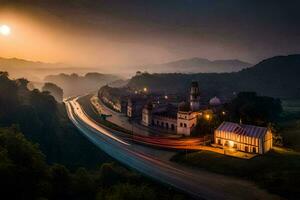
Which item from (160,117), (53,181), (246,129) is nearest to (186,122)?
(160,117)

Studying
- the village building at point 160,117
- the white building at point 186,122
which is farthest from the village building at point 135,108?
the white building at point 186,122

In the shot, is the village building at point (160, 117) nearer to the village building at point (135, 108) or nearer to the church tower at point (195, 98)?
the church tower at point (195, 98)

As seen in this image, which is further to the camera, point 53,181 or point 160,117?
point 160,117

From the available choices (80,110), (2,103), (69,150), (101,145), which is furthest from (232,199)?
(80,110)

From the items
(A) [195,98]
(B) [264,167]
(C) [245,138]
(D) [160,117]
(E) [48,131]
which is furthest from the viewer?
(D) [160,117]

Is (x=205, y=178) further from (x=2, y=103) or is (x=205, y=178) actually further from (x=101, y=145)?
(x=2, y=103)

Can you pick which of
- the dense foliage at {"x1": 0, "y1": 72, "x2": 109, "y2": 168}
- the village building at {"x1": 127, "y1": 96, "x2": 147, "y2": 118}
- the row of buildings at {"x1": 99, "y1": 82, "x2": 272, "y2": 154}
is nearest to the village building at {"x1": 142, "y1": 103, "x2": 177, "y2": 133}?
the row of buildings at {"x1": 99, "y1": 82, "x2": 272, "y2": 154}

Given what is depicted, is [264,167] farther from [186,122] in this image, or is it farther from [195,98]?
[195,98]
